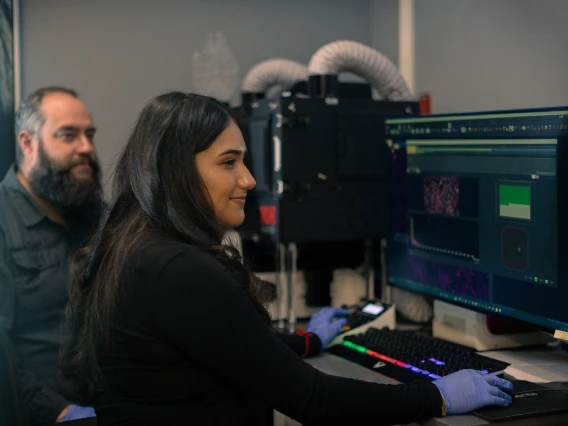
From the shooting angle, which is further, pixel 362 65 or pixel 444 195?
pixel 362 65

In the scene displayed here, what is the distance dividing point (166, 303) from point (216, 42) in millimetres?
1947

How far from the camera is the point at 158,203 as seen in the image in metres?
1.28

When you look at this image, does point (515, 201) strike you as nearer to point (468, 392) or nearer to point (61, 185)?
point (468, 392)

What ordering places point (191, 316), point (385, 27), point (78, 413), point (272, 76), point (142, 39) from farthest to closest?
point (385, 27) < point (142, 39) < point (272, 76) < point (78, 413) < point (191, 316)

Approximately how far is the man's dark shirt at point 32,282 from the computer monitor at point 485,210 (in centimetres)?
85

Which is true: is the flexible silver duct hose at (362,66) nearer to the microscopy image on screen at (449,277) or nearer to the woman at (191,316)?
the microscopy image on screen at (449,277)

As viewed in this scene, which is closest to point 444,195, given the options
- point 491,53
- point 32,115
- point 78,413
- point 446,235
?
point 446,235

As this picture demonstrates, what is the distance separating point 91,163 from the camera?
7.55 ft

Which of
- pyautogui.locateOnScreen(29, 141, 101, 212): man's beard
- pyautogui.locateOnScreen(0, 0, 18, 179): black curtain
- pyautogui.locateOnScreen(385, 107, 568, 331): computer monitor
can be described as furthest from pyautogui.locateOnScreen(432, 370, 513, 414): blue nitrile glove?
pyautogui.locateOnScreen(0, 0, 18, 179): black curtain

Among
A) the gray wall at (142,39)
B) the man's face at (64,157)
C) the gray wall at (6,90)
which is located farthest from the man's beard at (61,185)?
the gray wall at (142,39)

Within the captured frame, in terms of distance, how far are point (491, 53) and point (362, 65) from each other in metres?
0.40

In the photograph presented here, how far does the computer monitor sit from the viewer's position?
57.3 inches

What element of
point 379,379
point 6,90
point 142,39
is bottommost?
point 379,379

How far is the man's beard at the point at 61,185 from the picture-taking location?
7.05 feet
